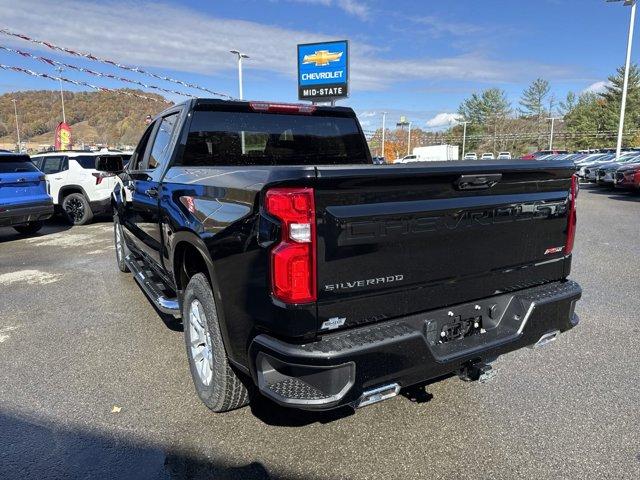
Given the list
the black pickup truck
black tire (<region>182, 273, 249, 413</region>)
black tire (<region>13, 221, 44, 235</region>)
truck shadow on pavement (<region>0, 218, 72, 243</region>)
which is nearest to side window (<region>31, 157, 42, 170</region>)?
truck shadow on pavement (<region>0, 218, 72, 243</region>)

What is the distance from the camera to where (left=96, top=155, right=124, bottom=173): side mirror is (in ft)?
17.4

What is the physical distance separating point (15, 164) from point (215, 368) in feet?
28.2

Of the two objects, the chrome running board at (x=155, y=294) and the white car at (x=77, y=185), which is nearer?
the chrome running board at (x=155, y=294)

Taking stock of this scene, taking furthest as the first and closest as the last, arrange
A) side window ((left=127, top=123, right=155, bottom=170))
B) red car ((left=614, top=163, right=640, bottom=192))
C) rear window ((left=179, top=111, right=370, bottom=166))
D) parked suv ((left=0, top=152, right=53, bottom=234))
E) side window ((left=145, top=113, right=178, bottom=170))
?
red car ((left=614, top=163, right=640, bottom=192))
parked suv ((left=0, top=152, right=53, bottom=234))
side window ((left=127, top=123, right=155, bottom=170))
side window ((left=145, top=113, right=178, bottom=170))
rear window ((left=179, top=111, right=370, bottom=166))

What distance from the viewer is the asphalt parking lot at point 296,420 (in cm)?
254

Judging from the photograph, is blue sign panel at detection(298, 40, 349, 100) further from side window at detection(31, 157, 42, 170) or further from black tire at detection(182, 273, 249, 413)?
black tire at detection(182, 273, 249, 413)

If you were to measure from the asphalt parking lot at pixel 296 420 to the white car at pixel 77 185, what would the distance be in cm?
753

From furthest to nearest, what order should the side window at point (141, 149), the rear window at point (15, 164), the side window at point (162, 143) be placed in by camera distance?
Result: the rear window at point (15, 164)
the side window at point (141, 149)
the side window at point (162, 143)

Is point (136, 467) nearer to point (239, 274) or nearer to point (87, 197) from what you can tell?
point (239, 274)

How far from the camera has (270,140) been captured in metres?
4.11

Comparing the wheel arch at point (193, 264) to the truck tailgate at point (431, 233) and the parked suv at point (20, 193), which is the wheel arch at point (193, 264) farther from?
the parked suv at point (20, 193)

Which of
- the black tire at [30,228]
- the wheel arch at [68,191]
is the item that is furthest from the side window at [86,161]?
the black tire at [30,228]

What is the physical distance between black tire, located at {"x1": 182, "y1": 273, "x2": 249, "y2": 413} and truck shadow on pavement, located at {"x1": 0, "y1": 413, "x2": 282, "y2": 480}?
1.18 ft

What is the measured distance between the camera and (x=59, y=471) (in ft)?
8.29
